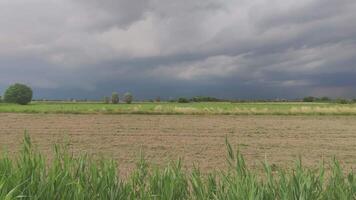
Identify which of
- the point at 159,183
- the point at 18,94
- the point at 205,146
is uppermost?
Result: the point at 18,94

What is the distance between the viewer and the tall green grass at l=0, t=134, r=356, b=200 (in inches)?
142

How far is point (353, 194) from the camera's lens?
367cm

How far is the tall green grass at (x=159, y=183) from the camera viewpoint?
11.8 ft

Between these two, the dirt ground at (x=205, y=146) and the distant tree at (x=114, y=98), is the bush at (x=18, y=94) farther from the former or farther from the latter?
the dirt ground at (x=205, y=146)

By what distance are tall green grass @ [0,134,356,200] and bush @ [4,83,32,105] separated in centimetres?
9177

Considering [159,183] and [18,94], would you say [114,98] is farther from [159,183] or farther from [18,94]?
[159,183]

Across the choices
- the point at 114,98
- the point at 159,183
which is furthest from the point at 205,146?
the point at 114,98

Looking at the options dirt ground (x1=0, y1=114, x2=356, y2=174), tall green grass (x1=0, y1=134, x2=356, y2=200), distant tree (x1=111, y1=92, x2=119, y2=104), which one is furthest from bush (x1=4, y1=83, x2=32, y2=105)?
tall green grass (x1=0, y1=134, x2=356, y2=200)

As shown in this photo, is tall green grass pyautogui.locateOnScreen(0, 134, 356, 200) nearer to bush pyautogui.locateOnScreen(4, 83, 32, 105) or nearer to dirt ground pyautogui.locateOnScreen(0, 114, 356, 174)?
dirt ground pyautogui.locateOnScreen(0, 114, 356, 174)

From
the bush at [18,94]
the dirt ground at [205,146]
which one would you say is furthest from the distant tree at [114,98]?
the dirt ground at [205,146]

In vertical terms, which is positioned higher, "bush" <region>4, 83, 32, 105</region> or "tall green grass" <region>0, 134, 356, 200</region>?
"bush" <region>4, 83, 32, 105</region>

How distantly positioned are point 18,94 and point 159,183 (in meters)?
94.7

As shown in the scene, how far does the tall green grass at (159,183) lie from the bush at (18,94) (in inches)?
3613

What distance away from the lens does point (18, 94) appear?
91875 millimetres
